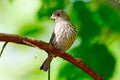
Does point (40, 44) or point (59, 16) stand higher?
point (40, 44)

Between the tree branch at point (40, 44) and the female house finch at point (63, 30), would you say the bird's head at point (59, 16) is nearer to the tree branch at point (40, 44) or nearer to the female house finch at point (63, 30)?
the female house finch at point (63, 30)

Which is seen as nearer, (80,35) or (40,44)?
(40,44)

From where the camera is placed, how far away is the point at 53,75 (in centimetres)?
115

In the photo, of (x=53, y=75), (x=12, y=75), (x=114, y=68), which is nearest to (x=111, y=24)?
(x=114, y=68)

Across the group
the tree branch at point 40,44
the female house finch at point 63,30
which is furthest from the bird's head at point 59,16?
the tree branch at point 40,44

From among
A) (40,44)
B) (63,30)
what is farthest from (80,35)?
(40,44)

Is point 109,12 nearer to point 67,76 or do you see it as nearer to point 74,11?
point 74,11

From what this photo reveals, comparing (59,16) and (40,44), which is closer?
(40,44)

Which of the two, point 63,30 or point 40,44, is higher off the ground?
point 40,44

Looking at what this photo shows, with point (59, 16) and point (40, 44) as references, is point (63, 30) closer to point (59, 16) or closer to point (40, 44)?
point (59, 16)

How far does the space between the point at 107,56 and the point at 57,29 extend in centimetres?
18

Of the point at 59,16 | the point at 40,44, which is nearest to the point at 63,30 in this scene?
the point at 59,16

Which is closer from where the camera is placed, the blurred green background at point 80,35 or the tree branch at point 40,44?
the tree branch at point 40,44

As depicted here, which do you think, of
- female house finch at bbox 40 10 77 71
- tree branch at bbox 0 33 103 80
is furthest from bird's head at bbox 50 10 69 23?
tree branch at bbox 0 33 103 80
